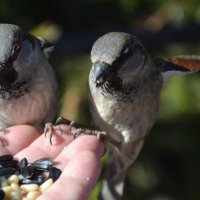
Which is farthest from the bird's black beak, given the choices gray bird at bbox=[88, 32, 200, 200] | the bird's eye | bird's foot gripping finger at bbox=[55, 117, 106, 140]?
bird's foot gripping finger at bbox=[55, 117, 106, 140]

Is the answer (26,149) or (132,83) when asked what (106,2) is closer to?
(132,83)

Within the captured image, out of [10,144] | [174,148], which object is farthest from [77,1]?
[10,144]

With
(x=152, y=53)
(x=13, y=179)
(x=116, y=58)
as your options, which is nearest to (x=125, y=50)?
(x=116, y=58)

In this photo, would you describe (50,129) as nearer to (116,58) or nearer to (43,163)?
(43,163)

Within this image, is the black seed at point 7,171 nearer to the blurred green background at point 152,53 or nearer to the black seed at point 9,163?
the black seed at point 9,163

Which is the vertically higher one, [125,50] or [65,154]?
[125,50]

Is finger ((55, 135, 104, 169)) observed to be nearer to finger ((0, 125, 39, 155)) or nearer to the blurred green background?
finger ((0, 125, 39, 155))

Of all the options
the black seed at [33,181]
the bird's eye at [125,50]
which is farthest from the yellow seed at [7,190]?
the bird's eye at [125,50]
